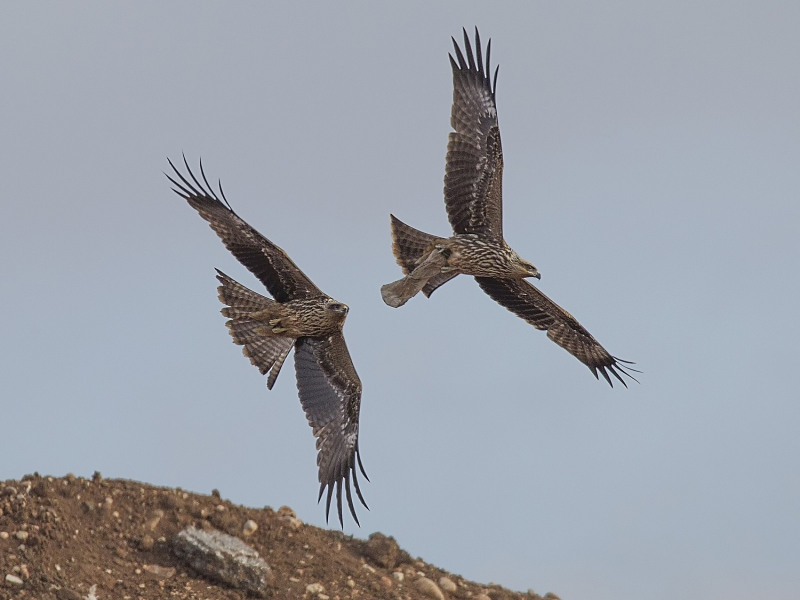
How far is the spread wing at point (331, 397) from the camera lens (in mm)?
13023

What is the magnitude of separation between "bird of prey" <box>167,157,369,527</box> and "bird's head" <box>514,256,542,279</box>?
2213 millimetres

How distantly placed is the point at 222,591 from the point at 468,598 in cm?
272

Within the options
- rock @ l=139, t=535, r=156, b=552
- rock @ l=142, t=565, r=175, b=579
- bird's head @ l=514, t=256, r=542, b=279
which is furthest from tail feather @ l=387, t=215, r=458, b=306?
rock @ l=142, t=565, r=175, b=579

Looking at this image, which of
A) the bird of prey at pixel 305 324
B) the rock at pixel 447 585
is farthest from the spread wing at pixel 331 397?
the rock at pixel 447 585

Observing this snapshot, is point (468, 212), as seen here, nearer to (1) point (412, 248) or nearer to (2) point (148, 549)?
(1) point (412, 248)

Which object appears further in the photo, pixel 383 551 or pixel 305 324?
pixel 305 324

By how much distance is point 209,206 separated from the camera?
13234mm

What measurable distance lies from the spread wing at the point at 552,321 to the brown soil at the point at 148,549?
375 cm

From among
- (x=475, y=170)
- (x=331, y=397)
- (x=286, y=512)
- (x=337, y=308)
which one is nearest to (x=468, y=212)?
(x=475, y=170)

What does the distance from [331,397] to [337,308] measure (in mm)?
1183

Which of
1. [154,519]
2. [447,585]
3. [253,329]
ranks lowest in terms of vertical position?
[154,519]

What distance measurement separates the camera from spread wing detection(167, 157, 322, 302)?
13.0 metres

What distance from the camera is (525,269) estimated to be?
1353cm

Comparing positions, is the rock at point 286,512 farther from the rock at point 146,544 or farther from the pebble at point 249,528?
the rock at point 146,544
